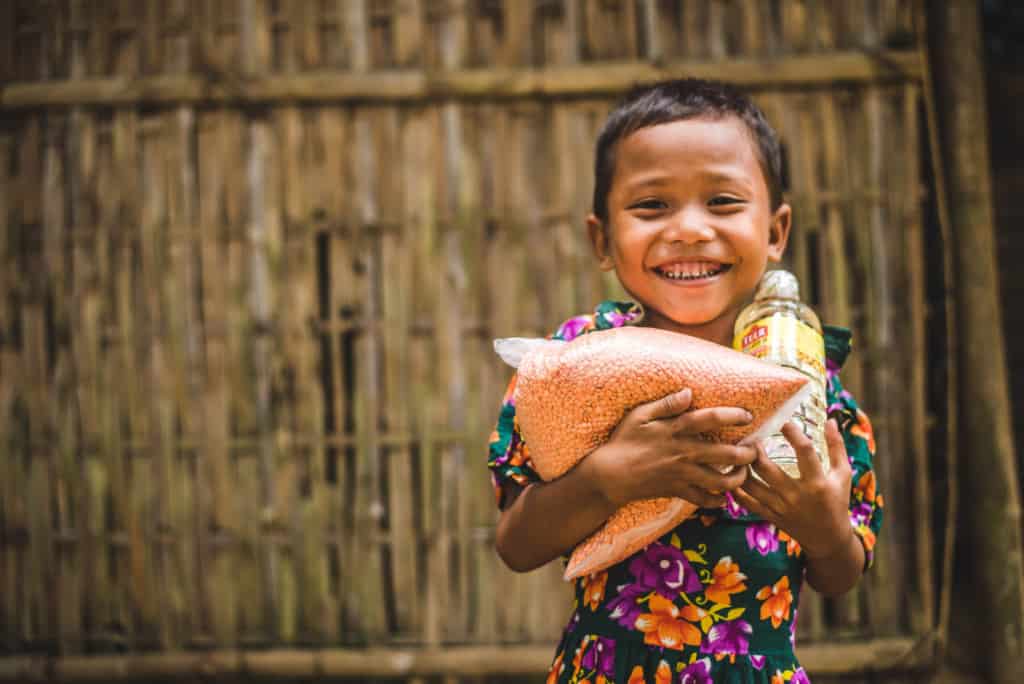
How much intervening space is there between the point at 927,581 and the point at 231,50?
222cm

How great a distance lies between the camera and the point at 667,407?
2.88 feet

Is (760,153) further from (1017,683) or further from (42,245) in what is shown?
(42,245)

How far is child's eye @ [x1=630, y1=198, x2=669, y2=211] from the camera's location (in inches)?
41.2

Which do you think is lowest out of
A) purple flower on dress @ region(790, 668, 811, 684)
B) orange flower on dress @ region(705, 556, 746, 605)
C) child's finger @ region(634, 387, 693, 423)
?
purple flower on dress @ region(790, 668, 811, 684)

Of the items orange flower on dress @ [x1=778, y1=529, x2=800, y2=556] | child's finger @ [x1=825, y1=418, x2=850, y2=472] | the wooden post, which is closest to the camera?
child's finger @ [x1=825, y1=418, x2=850, y2=472]

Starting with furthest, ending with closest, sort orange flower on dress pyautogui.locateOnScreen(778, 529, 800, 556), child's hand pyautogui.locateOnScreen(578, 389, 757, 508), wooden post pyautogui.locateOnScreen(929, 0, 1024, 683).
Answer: wooden post pyautogui.locateOnScreen(929, 0, 1024, 683) < orange flower on dress pyautogui.locateOnScreen(778, 529, 800, 556) < child's hand pyautogui.locateOnScreen(578, 389, 757, 508)

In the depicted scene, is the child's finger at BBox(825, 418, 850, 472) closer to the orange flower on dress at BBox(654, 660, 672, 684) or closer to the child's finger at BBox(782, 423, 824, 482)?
the child's finger at BBox(782, 423, 824, 482)

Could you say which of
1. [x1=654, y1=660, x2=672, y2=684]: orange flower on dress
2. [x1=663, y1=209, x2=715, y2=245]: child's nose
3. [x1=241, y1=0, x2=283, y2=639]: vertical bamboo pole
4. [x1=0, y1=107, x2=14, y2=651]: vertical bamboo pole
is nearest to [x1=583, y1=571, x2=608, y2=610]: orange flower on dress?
[x1=654, y1=660, x2=672, y2=684]: orange flower on dress

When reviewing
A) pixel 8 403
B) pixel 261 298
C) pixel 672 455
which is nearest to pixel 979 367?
pixel 672 455

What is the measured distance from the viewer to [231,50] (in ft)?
7.19

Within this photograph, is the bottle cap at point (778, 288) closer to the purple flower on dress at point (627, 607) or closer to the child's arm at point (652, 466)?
the child's arm at point (652, 466)

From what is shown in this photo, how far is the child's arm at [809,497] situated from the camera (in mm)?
913

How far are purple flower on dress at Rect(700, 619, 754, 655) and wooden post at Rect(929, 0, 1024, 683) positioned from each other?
1.36 metres

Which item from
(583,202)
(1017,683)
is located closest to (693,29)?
(583,202)
